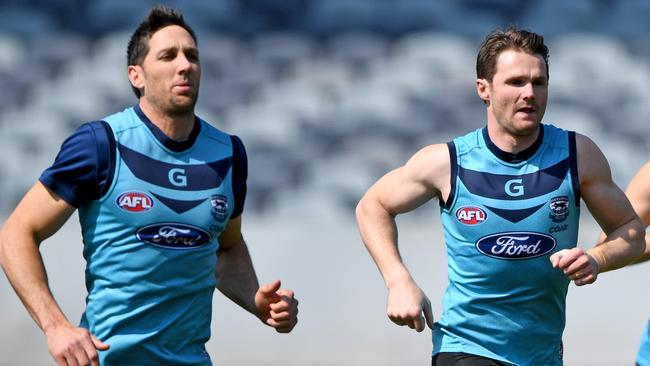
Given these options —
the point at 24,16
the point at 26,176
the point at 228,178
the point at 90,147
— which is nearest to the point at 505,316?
the point at 228,178

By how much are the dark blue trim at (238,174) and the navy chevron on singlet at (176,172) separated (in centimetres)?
4

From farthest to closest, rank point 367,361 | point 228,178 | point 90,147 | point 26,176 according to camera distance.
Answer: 1. point 26,176
2. point 367,361
3. point 228,178
4. point 90,147

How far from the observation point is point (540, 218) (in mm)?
4508

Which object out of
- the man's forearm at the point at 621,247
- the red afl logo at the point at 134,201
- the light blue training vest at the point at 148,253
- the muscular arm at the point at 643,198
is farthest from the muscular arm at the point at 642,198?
the red afl logo at the point at 134,201

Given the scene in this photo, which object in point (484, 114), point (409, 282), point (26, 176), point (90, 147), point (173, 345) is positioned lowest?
point (173, 345)

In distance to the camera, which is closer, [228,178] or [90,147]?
[90,147]

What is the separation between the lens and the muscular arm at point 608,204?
4.50m

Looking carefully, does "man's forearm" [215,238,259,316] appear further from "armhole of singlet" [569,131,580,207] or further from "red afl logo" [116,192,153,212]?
"armhole of singlet" [569,131,580,207]

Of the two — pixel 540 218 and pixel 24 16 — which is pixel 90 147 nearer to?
pixel 540 218

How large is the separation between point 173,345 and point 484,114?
501 centimetres

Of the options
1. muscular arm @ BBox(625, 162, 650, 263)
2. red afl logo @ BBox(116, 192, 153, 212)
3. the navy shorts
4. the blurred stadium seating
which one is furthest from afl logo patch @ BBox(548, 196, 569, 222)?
the blurred stadium seating

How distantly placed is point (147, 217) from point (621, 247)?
1.70 meters

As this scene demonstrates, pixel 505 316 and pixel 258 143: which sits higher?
pixel 258 143

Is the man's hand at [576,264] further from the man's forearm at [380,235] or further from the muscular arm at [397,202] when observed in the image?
the man's forearm at [380,235]
